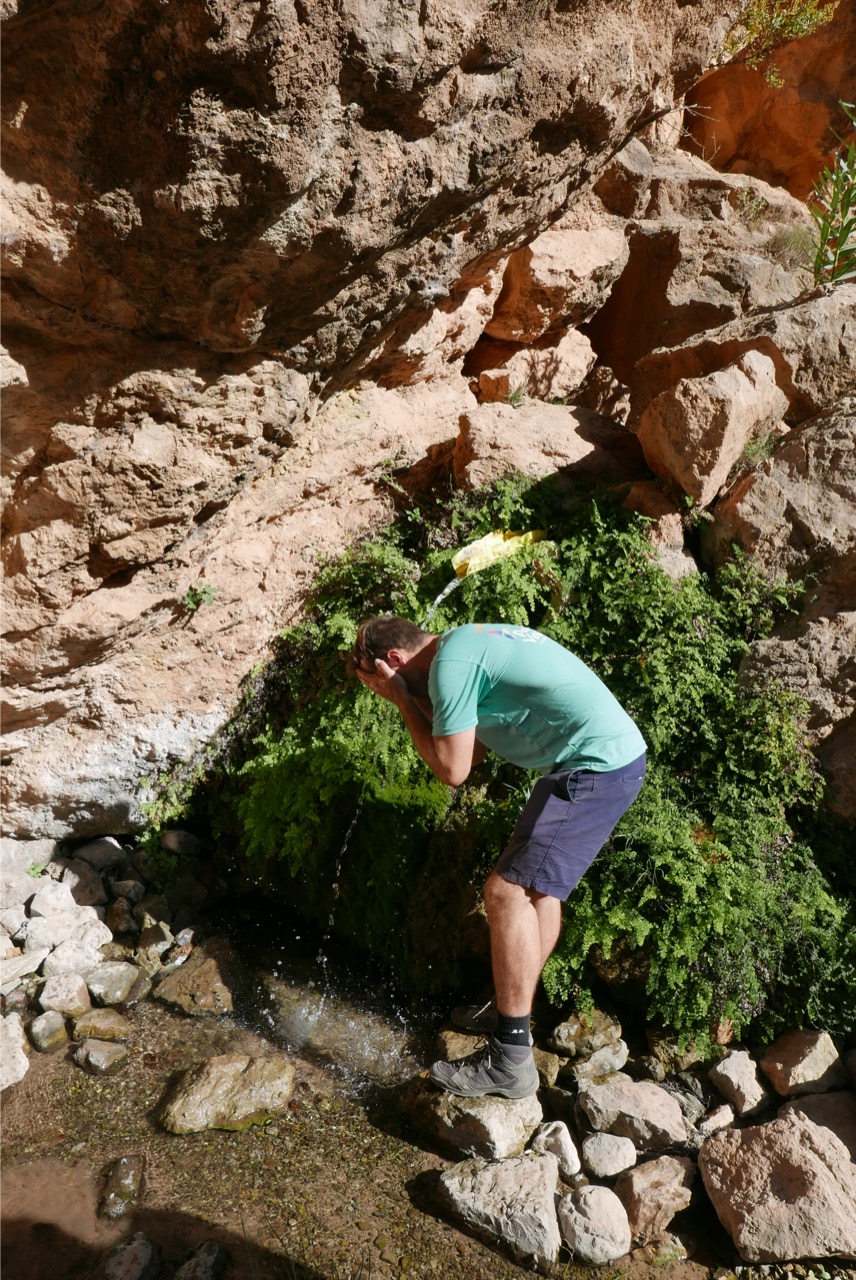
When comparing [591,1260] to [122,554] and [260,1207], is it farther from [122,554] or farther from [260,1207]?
[122,554]

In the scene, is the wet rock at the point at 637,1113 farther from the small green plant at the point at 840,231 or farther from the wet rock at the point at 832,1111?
the small green plant at the point at 840,231

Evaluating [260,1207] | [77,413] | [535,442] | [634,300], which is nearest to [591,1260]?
[260,1207]

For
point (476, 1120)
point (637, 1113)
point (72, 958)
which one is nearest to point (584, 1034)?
point (637, 1113)

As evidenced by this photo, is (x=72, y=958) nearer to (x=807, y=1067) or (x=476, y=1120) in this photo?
(x=476, y=1120)

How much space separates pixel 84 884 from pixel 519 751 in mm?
3236

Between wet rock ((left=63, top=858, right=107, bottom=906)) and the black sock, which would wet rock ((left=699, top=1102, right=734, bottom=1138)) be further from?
wet rock ((left=63, top=858, right=107, bottom=906))

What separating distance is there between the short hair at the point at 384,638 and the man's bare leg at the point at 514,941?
103 cm

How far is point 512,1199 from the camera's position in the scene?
2.97 m

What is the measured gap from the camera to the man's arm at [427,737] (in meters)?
3.15

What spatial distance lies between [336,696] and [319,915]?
4.39 ft

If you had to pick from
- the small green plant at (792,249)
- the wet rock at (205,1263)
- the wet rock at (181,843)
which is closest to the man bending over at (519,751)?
the wet rock at (205,1263)

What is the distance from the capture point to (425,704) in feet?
11.1

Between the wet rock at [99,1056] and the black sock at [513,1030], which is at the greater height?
the black sock at [513,1030]

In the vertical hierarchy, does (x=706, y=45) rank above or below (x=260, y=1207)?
above
